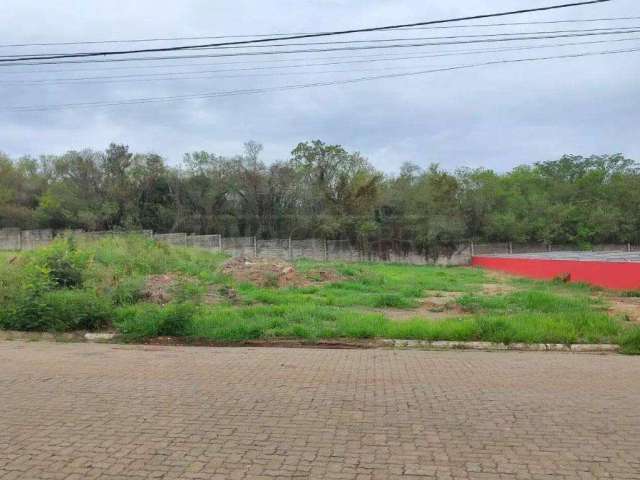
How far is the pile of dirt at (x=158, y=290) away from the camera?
16427 millimetres

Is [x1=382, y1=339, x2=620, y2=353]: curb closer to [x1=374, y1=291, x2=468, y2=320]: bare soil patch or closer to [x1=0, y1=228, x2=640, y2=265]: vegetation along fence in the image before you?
[x1=374, y1=291, x2=468, y2=320]: bare soil patch

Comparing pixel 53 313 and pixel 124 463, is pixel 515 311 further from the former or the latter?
pixel 124 463

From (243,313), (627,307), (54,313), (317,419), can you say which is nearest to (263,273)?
→ (243,313)

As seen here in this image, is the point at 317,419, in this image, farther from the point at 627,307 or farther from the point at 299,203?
the point at 299,203

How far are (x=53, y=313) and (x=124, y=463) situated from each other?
31.6 feet

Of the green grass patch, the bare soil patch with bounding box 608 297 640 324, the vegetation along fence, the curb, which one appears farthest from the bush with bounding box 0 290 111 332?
the vegetation along fence

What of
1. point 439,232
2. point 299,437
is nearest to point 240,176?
point 439,232

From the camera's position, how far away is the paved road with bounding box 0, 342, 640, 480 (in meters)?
4.73

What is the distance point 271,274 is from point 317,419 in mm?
17835

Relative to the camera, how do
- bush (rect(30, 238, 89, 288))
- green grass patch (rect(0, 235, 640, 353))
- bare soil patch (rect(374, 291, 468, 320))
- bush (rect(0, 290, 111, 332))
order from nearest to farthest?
green grass patch (rect(0, 235, 640, 353)) → bush (rect(0, 290, 111, 332)) → bare soil patch (rect(374, 291, 468, 320)) → bush (rect(30, 238, 89, 288))

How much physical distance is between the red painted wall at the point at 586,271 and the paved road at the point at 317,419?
1487 cm

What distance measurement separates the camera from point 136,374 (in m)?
8.62

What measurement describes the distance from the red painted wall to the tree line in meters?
16.5

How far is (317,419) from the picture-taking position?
19.9 ft
